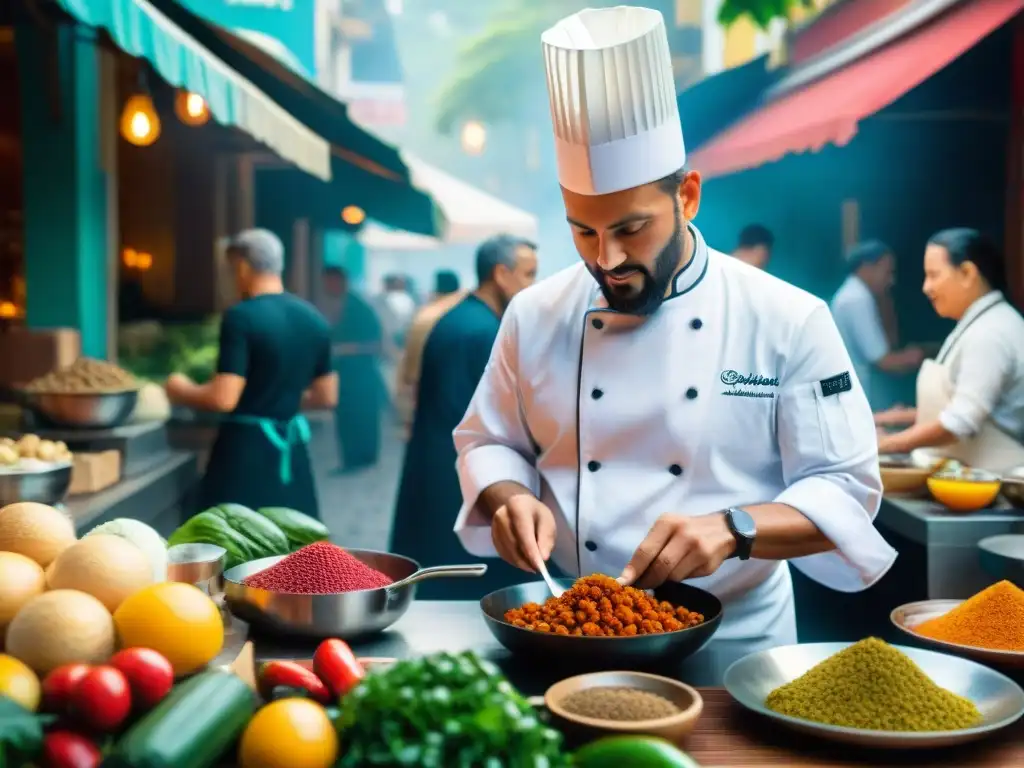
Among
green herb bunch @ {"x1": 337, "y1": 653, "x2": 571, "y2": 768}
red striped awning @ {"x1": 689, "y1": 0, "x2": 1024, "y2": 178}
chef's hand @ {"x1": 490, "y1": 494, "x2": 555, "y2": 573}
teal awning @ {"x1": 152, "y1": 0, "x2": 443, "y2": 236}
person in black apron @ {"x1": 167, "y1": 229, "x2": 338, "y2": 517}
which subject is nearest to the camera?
green herb bunch @ {"x1": 337, "y1": 653, "x2": 571, "y2": 768}

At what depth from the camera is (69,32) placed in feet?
17.5

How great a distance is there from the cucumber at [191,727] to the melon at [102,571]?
0.28 m

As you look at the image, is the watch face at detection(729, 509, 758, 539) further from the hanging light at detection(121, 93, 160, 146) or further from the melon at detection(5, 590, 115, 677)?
the hanging light at detection(121, 93, 160, 146)

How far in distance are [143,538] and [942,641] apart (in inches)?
54.8

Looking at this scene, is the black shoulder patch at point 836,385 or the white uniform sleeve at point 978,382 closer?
the black shoulder patch at point 836,385

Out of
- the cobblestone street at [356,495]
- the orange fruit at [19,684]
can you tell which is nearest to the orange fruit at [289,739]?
the orange fruit at [19,684]

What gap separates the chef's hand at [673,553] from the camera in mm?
1889

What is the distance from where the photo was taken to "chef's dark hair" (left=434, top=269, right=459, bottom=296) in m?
8.84

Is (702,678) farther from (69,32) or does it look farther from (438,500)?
(69,32)

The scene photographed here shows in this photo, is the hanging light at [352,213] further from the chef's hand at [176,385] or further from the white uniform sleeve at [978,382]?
the white uniform sleeve at [978,382]

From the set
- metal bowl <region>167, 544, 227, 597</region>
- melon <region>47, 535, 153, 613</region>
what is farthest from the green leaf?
Result: metal bowl <region>167, 544, 227, 597</region>

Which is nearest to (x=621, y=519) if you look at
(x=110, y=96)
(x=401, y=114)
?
(x=110, y=96)

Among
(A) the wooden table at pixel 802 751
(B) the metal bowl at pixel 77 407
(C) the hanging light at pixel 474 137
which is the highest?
(C) the hanging light at pixel 474 137

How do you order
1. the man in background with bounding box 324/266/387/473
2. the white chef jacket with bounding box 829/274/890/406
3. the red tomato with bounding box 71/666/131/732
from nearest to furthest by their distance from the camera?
the red tomato with bounding box 71/666/131/732 → the white chef jacket with bounding box 829/274/890/406 → the man in background with bounding box 324/266/387/473
